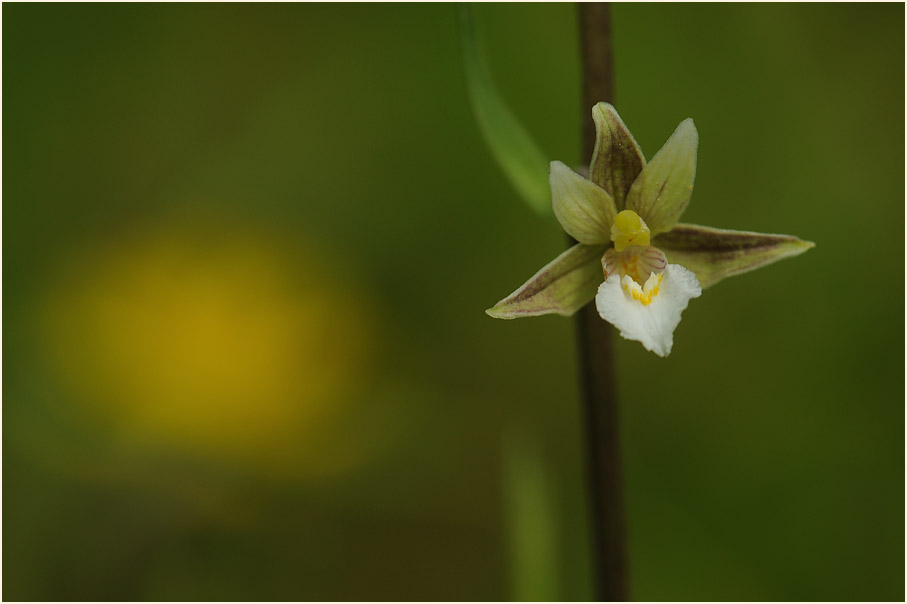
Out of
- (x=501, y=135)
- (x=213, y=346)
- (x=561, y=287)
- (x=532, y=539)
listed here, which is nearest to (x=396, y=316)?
(x=213, y=346)

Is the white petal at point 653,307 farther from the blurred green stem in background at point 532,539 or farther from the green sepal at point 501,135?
the blurred green stem in background at point 532,539

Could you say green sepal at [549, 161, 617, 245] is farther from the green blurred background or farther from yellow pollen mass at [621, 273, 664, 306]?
the green blurred background

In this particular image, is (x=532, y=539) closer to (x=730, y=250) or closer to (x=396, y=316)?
(x=730, y=250)

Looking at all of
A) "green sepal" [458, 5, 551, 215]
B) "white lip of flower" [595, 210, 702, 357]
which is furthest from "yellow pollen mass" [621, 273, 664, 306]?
"green sepal" [458, 5, 551, 215]

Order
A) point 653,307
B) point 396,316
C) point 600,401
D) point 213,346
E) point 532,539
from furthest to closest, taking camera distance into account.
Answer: point 396,316, point 213,346, point 532,539, point 600,401, point 653,307

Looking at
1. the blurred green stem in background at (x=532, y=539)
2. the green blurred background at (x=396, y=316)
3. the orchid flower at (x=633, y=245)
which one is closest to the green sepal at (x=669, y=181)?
the orchid flower at (x=633, y=245)

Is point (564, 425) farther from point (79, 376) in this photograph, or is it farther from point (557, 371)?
point (79, 376)

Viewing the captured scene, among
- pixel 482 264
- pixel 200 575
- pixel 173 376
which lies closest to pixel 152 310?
pixel 173 376
